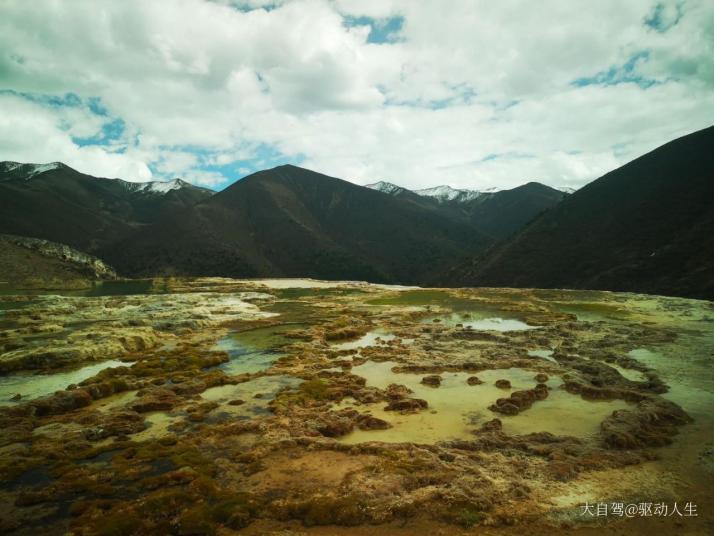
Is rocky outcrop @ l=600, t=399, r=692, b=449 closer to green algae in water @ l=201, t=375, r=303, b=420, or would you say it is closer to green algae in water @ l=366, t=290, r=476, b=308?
green algae in water @ l=201, t=375, r=303, b=420

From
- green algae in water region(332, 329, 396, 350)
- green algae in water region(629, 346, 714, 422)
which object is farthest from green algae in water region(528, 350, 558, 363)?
green algae in water region(332, 329, 396, 350)

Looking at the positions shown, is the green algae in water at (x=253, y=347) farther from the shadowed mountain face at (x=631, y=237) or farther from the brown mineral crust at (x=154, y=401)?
the shadowed mountain face at (x=631, y=237)

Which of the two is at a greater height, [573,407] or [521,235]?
[521,235]

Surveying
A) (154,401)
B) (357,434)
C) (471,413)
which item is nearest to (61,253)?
(154,401)

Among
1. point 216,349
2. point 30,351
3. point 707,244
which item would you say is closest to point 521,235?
point 707,244

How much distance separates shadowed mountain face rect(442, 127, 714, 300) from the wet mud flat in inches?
2773

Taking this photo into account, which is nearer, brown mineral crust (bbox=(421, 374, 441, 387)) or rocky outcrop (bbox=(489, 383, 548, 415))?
rocky outcrop (bbox=(489, 383, 548, 415))

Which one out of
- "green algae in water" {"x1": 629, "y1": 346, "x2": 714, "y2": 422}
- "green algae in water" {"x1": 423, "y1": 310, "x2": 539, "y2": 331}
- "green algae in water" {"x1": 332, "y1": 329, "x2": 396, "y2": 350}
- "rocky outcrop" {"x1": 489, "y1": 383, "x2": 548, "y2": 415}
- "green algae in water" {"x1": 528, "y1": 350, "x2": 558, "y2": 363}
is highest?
"green algae in water" {"x1": 629, "y1": 346, "x2": 714, "y2": 422}

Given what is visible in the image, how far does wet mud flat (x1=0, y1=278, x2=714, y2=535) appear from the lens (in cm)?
1143

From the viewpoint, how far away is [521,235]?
14825 cm

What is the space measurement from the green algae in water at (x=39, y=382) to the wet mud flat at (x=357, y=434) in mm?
201

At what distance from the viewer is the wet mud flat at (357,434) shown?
11430 millimetres

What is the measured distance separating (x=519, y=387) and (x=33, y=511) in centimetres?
2237

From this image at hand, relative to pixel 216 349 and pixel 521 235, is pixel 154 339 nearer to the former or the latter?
pixel 216 349
